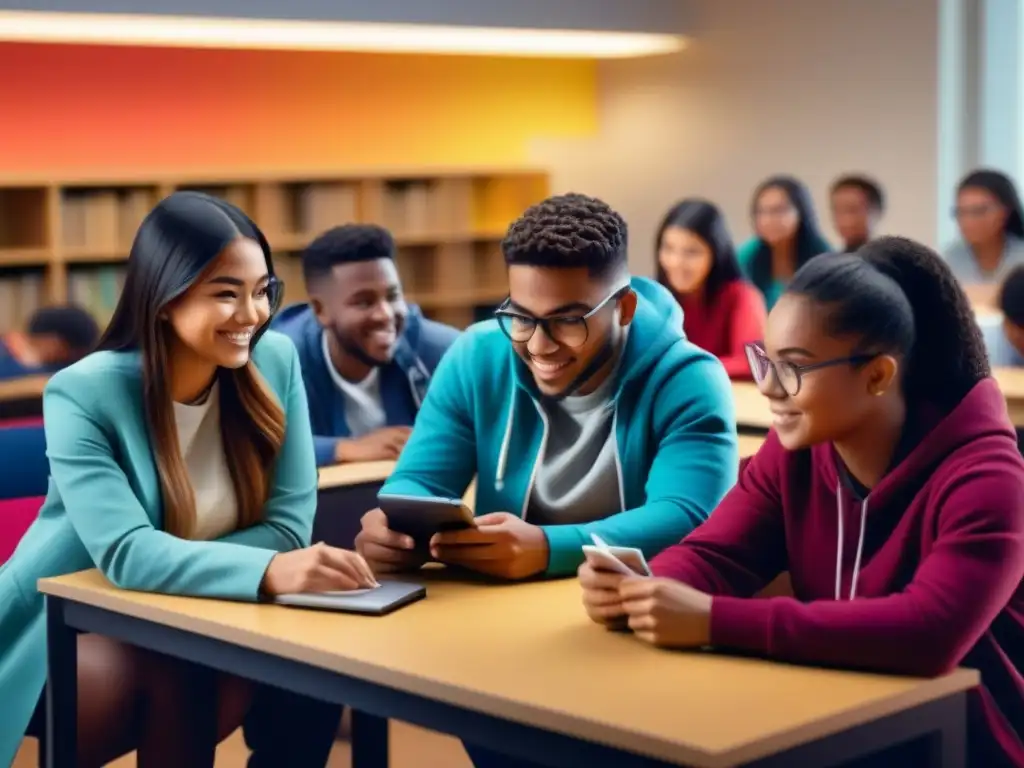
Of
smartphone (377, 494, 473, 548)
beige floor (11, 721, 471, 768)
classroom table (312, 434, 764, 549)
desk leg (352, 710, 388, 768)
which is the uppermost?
smartphone (377, 494, 473, 548)

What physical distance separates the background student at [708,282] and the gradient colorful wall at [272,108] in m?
3.05

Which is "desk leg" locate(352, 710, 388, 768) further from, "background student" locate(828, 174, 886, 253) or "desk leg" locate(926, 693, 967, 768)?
"background student" locate(828, 174, 886, 253)

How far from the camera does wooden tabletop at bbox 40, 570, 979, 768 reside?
75.7 inches

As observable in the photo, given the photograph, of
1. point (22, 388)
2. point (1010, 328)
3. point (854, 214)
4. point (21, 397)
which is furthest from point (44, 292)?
point (1010, 328)

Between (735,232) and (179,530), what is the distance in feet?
22.5

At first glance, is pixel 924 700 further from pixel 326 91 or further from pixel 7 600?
pixel 326 91

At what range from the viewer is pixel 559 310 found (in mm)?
2727

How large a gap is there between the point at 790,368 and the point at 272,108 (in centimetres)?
695

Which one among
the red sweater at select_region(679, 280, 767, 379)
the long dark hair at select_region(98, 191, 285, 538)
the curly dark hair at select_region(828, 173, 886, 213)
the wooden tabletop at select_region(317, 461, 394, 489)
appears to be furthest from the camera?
Result: the curly dark hair at select_region(828, 173, 886, 213)

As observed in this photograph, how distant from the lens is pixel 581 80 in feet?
33.3

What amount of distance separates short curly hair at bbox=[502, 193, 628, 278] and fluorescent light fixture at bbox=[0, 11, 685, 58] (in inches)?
175

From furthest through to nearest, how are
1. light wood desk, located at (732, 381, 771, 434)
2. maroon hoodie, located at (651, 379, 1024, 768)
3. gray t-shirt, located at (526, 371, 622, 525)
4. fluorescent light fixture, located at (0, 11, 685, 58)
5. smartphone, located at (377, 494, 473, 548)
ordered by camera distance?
fluorescent light fixture, located at (0, 11, 685, 58), light wood desk, located at (732, 381, 771, 434), gray t-shirt, located at (526, 371, 622, 525), smartphone, located at (377, 494, 473, 548), maroon hoodie, located at (651, 379, 1024, 768)

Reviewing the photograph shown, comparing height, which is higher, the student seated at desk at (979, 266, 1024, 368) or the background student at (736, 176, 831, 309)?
the background student at (736, 176, 831, 309)

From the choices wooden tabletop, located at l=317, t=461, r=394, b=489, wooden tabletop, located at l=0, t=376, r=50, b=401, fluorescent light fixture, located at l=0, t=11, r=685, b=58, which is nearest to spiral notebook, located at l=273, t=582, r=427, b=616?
wooden tabletop, located at l=317, t=461, r=394, b=489
